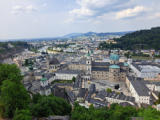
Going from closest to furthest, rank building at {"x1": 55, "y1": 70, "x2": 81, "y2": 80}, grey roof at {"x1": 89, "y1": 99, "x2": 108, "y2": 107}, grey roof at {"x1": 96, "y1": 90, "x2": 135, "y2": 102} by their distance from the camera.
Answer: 1. grey roof at {"x1": 89, "y1": 99, "x2": 108, "y2": 107}
2. grey roof at {"x1": 96, "y1": 90, "x2": 135, "y2": 102}
3. building at {"x1": 55, "y1": 70, "x2": 81, "y2": 80}

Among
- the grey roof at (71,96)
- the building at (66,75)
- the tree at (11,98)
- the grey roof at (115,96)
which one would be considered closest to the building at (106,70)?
the building at (66,75)

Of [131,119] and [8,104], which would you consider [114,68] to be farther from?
[8,104]

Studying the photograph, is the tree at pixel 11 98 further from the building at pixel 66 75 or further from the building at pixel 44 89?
the building at pixel 66 75

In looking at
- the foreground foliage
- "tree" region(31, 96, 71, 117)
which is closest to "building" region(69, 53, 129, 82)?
"tree" region(31, 96, 71, 117)

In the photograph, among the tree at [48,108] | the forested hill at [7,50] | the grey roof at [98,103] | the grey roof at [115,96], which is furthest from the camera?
the forested hill at [7,50]

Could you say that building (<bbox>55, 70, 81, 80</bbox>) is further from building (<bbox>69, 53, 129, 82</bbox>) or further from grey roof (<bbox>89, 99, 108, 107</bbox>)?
grey roof (<bbox>89, 99, 108, 107</bbox>)

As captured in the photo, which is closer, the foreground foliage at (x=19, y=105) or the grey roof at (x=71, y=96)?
the foreground foliage at (x=19, y=105)

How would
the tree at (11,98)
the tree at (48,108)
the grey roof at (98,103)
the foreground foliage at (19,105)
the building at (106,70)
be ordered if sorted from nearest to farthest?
1. the foreground foliage at (19,105)
2. the tree at (11,98)
3. the tree at (48,108)
4. the grey roof at (98,103)
5. the building at (106,70)

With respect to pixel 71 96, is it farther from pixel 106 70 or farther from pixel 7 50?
pixel 7 50

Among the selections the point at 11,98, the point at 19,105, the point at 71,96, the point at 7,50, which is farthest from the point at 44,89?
the point at 7,50

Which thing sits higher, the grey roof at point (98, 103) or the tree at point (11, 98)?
the tree at point (11, 98)

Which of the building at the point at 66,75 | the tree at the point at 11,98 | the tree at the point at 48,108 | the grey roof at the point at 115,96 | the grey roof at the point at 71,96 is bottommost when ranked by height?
the grey roof at the point at 71,96

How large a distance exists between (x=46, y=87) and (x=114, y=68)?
27.8 m

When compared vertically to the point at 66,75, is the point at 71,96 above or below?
below
